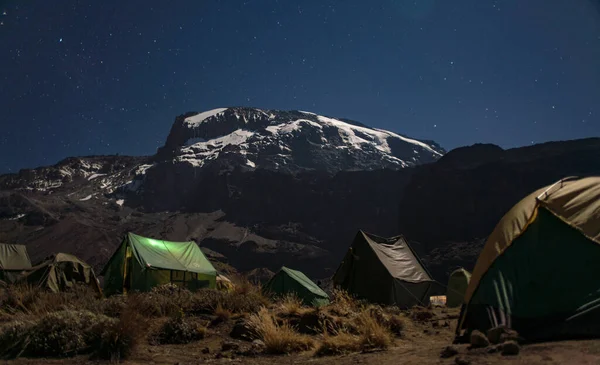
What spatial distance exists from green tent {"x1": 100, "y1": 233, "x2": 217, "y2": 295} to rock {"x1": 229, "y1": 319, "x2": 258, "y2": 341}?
9.25m

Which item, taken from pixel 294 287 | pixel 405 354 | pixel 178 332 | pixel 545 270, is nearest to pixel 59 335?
pixel 178 332

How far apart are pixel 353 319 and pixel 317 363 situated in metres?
2.45

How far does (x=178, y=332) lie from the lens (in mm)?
9141

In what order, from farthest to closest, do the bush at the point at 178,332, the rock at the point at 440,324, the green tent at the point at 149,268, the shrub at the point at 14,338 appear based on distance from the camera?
the green tent at the point at 149,268
the rock at the point at 440,324
the bush at the point at 178,332
the shrub at the point at 14,338

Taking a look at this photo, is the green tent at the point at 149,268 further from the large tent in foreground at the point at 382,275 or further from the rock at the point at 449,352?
the rock at the point at 449,352

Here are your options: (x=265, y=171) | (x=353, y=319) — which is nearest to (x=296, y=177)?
(x=265, y=171)

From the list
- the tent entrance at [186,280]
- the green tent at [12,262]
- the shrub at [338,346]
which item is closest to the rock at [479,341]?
the shrub at [338,346]

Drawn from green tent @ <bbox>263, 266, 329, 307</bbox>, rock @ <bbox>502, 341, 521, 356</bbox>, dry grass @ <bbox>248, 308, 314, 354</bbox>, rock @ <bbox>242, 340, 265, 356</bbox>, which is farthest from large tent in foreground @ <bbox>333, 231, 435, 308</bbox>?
rock @ <bbox>502, 341, 521, 356</bbox>

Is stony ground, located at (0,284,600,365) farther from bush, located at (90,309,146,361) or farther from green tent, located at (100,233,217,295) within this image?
green tent, located at (100,233,217,295)

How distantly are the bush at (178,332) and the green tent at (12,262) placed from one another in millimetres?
25557

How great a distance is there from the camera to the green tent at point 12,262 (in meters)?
30.0

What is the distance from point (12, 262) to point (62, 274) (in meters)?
14.4

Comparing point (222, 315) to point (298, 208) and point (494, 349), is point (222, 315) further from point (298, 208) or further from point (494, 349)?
point (298, 208)

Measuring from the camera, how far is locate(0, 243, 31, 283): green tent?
2997cm
